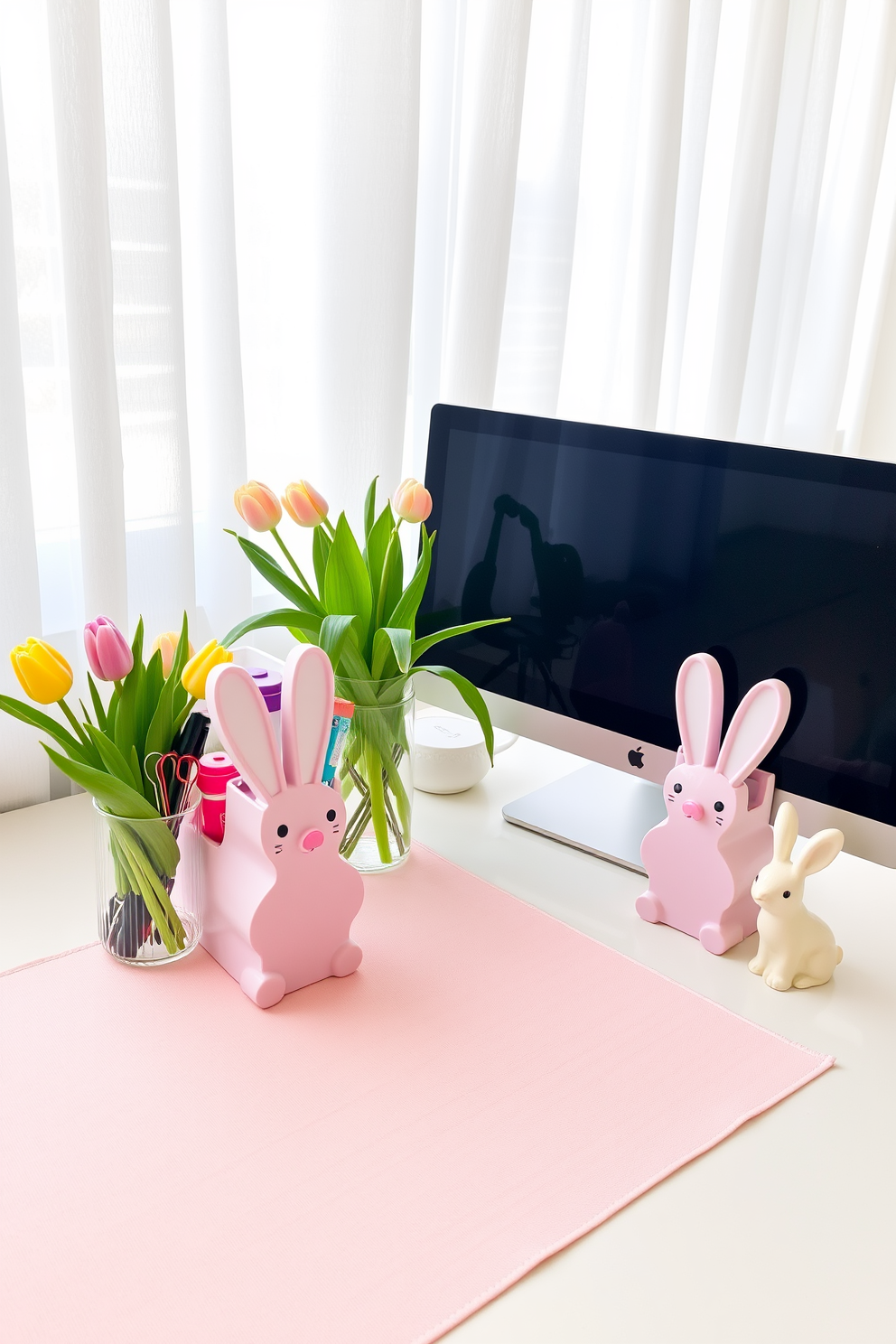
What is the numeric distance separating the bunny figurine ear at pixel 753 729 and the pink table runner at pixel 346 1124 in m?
0.18

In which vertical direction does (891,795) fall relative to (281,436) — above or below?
below

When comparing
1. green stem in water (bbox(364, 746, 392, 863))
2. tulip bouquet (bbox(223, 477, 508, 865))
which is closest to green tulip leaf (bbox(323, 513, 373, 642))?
tulip bouquet (bbox(223, 477, 508, 865))

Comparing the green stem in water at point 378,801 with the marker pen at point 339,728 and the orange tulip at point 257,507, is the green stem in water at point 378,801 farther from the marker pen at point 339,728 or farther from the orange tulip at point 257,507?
the orange tulip at point 257,507

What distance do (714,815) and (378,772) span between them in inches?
11.7

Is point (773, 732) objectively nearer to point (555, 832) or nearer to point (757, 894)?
point (757, 894)

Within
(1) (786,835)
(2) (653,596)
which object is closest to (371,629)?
(2) (653,596)

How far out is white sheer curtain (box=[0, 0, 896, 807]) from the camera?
3.30ft

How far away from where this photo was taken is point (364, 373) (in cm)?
128

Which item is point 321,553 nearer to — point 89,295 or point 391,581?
point 391,581

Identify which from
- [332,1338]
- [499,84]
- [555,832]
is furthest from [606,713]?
[499,84]

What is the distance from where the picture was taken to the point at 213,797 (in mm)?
862

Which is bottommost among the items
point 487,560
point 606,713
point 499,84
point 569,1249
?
point 569,1249

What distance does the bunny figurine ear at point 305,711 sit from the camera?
0.78m

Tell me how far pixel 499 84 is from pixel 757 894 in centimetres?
102
